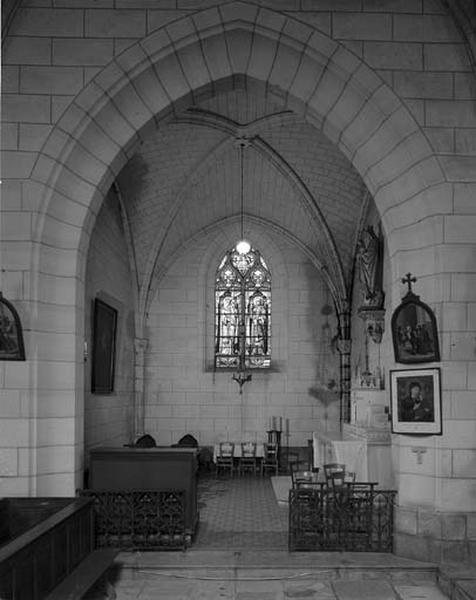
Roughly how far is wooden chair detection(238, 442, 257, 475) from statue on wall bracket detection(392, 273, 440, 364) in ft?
26.2

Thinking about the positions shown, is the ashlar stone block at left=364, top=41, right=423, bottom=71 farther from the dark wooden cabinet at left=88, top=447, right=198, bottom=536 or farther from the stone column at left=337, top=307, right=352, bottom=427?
the stone column at left=337, top=307, right=352, bottom=427

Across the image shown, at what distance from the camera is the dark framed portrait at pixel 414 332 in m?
7.71

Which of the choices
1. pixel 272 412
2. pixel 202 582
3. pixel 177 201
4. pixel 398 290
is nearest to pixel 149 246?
pixel 177 201

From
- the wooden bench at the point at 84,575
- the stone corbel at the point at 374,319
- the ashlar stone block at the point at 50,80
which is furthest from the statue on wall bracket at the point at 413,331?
the stone corbel at the point at 374,319

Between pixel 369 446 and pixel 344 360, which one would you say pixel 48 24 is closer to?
pixel 369 446

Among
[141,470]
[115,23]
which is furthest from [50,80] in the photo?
[141,470]

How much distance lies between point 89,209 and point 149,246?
22.9 ft

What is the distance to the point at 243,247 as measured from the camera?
17.1 meters

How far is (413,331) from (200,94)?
3575 millimetres

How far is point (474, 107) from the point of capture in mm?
7988

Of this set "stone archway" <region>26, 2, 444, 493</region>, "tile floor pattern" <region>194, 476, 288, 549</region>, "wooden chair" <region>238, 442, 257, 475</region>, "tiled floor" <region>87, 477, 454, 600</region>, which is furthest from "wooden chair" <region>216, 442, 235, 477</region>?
"stone archway" <region>26, 2, 444, 493</region>

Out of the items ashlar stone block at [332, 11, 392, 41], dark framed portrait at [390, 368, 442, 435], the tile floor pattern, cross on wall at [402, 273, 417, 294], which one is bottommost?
the tile floor pattern

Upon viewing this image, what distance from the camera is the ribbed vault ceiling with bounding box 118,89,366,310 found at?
41.4ft

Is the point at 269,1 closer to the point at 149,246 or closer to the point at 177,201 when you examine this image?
the point at 177,201
